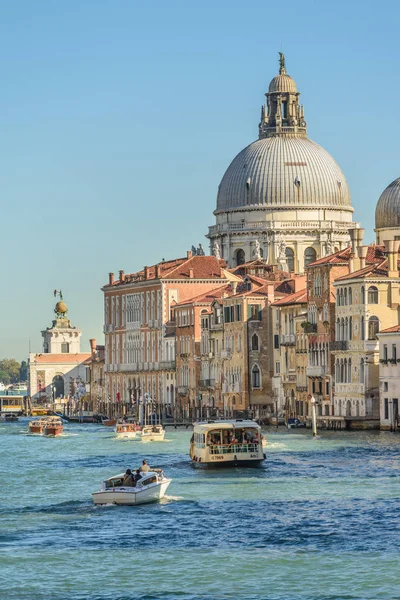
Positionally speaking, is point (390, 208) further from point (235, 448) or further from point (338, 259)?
point (235, 448)

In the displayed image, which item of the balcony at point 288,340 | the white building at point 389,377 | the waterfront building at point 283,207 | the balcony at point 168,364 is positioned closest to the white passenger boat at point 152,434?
Answer: the white building at point 389,377

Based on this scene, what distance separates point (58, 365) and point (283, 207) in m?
40.8

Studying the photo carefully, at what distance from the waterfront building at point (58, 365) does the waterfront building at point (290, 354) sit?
6404 centimetres

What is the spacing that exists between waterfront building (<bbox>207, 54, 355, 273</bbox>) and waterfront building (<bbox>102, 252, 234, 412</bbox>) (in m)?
7.59

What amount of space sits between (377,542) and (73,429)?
59.4 meters

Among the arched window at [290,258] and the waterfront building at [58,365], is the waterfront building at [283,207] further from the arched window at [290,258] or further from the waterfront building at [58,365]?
the waterfront building at [58,365]

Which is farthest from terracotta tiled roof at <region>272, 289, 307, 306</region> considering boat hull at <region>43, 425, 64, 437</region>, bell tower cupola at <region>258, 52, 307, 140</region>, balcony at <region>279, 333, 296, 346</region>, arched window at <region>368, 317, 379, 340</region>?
bell tower cupola at <region>258, 52, 307, 140</region>

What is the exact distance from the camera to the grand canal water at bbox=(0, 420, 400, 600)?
33062 mm

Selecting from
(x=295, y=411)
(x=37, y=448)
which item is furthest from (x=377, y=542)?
(x=295, y=411)

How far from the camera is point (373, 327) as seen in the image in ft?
250

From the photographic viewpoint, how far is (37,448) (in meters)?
73.1

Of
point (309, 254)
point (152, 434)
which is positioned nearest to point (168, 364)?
point (309, 254)

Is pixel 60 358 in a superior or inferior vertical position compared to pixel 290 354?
superior

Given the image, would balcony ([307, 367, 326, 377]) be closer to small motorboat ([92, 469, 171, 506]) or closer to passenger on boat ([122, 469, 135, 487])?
small motorboat ([92, 469, 171, 506])
